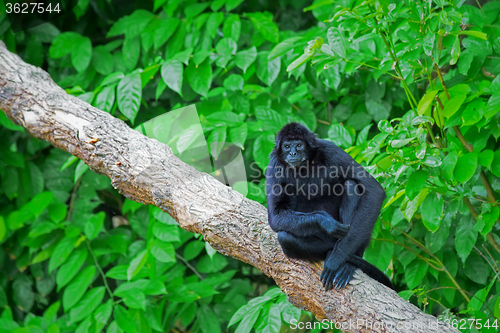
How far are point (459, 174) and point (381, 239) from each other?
37.9 inches

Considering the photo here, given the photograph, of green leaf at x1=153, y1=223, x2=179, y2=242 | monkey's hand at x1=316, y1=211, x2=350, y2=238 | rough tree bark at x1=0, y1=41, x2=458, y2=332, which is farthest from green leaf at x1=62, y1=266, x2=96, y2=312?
monkey's hand at x1=316, y1=211, x2=350, y2=238

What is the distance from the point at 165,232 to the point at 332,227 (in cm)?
188

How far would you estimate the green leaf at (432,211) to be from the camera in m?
2.46

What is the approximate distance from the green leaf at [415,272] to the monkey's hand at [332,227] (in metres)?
1.04

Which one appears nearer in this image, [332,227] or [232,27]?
[332,227]

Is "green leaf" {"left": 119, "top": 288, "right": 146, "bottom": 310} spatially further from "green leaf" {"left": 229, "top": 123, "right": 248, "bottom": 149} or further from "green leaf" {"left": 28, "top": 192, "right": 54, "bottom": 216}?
"green leaf" {"left": 229, "top": 123, "right": 248, "bottom": 149}

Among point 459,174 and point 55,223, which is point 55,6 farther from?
point 459,174

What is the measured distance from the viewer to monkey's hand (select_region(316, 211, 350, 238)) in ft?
8.55

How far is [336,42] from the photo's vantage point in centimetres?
253

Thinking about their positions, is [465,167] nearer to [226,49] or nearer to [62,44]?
[226,49]

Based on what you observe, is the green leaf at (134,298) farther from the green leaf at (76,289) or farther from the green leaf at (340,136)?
the green leaf at (340,136)

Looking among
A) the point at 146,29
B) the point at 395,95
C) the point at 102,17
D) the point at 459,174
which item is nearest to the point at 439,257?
the point at 459,174

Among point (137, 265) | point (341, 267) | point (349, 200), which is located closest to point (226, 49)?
point (349, 200)

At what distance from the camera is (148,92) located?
5363mm
